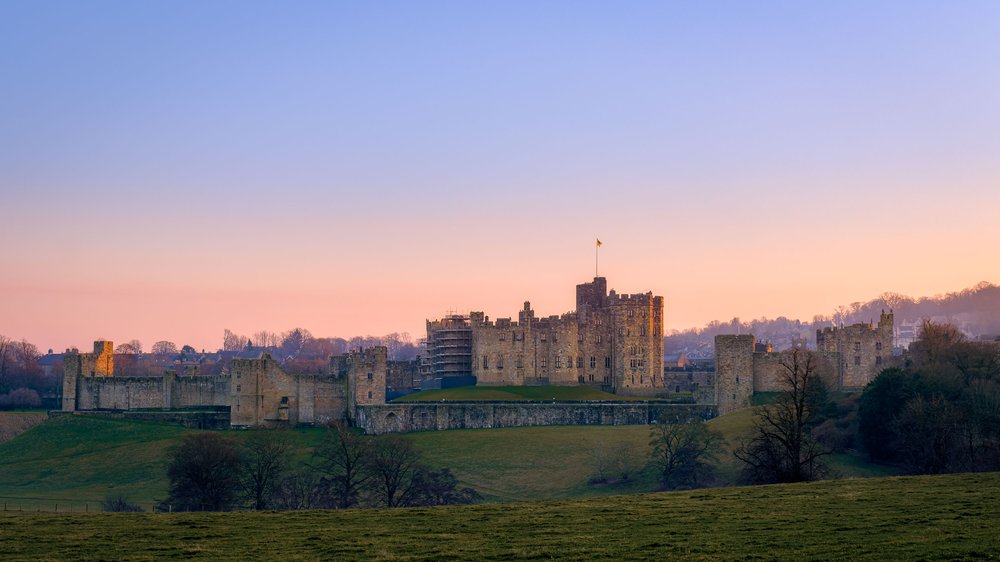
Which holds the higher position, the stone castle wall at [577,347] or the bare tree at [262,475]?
the stone castle wall at [577,347]

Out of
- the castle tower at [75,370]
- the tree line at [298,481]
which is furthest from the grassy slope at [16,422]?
the tree line at [298,481]

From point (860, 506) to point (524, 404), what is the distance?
195 ft

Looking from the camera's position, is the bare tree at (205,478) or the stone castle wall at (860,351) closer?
the bare tree at (205,478)

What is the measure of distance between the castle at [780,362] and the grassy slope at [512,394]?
35.7 feet

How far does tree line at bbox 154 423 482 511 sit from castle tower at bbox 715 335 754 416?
30.3m

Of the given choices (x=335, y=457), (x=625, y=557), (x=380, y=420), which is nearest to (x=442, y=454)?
(x=380, y=420)

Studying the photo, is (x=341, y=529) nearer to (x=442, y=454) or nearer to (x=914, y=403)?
(x=914, y=403)

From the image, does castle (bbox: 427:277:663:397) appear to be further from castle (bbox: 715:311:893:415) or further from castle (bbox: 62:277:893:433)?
castle (bbox: 715:311:893:415)

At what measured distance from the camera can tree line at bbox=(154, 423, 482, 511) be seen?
54.5m

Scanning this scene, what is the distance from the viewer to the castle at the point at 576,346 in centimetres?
10325

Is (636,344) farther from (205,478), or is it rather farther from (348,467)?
(205,478)

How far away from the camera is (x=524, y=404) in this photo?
9006 cm

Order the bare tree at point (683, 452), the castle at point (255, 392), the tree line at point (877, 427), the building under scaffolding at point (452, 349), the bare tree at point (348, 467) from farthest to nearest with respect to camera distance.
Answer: the building under scaffolding at point (452, 349)
the castle at point (255, 392)
the bare tree at point (683, 452)
the bare tree at point (348, 467)
the tree line at point (877, 427)

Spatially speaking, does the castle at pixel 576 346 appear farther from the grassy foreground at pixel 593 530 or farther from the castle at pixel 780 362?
the grassy foreground at pixel 593 530
